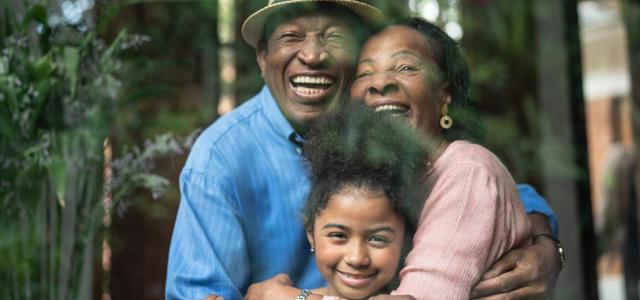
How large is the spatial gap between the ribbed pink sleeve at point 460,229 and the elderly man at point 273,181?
6.9 inches

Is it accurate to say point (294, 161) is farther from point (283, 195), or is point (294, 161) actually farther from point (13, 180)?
point (13, 180)

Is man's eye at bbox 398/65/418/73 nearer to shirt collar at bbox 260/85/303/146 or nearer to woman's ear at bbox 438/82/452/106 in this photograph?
woman's ear at bbox 438/82/452/106

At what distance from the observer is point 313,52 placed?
2.36 meters

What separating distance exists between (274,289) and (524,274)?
666 millimetres

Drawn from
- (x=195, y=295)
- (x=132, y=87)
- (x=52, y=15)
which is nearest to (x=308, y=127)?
(x=195, y=295)

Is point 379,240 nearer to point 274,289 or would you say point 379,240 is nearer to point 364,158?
point 364,158

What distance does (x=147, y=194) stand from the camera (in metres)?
2.71

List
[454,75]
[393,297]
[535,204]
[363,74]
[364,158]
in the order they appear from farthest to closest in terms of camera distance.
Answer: [535,204] < [454,75] < [363,74] < [364,158] < [393,297]

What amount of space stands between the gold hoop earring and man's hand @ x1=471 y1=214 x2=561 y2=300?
382mm

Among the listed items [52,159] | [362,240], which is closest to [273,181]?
[362,240]

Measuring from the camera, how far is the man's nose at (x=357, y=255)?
2.10 m

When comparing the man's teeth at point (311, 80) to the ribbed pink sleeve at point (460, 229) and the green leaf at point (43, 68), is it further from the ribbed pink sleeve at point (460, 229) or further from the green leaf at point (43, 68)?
the green leaf at point (43, 68)

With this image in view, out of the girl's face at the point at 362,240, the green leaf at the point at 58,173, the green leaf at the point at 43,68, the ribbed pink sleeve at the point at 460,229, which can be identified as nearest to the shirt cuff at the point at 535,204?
the ribbed pink sleeve at the point at 460,229

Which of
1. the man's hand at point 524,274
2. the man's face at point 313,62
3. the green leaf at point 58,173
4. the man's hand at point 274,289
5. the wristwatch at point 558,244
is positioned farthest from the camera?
the green leaf at point 58,173
